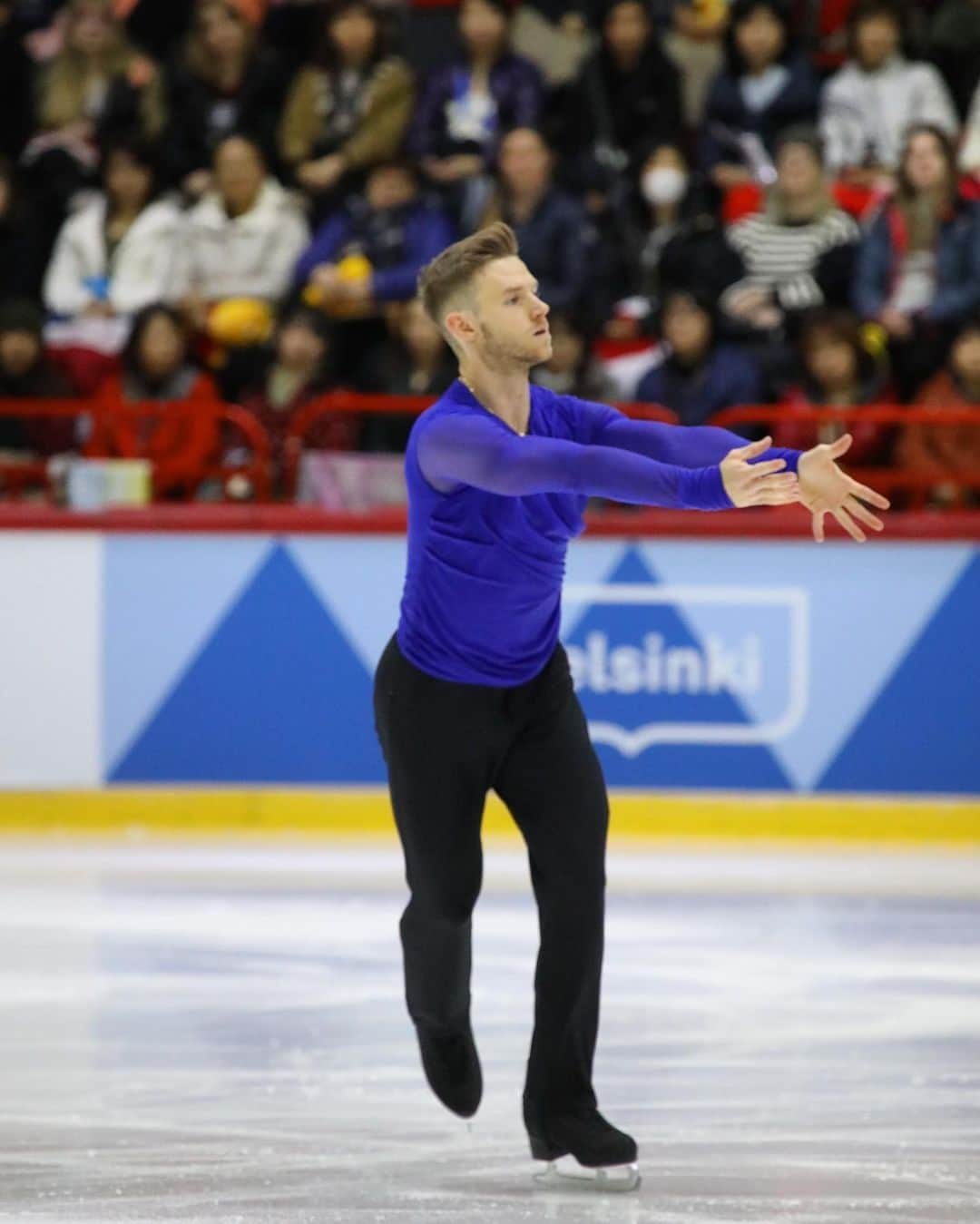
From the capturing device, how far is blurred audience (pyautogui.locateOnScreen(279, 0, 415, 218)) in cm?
1189

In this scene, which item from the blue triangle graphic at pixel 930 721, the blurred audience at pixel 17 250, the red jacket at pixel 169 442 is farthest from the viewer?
the blurred audience at pixel 17 250

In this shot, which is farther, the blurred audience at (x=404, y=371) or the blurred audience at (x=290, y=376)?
the blurred audience at (x=290, y=376)

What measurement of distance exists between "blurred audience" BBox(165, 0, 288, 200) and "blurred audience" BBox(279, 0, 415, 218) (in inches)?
6.2

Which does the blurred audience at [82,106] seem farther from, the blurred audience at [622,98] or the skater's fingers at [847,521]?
the skater's fingers at [847,521]

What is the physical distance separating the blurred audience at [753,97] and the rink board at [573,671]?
118 inches

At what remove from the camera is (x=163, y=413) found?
9.91 metres

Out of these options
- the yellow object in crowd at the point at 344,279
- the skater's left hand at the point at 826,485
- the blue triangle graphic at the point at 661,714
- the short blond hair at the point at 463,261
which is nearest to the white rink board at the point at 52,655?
the blue triangle graphic at the point at 661,714

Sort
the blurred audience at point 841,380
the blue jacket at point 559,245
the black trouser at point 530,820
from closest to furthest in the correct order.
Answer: the black trouser at point 530,820 → the blurred audience at point 841,380 → the blue jacket at point 559,245

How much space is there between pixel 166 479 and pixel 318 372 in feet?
3.18

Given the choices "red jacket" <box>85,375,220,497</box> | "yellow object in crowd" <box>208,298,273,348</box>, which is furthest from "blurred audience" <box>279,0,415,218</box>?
"red jacket" <box>85,375,220,497</box>

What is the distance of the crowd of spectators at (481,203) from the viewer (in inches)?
400

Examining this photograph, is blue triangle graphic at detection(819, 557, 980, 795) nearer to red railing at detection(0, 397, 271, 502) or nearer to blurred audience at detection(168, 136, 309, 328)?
red railing at detection(0, 397, 271, 502)

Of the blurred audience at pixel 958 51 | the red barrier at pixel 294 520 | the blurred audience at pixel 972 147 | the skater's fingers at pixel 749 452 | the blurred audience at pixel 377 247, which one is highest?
the skater's fingers at pixel 749 452

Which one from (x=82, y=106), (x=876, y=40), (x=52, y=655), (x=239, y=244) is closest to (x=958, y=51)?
(x=876, y=40)
